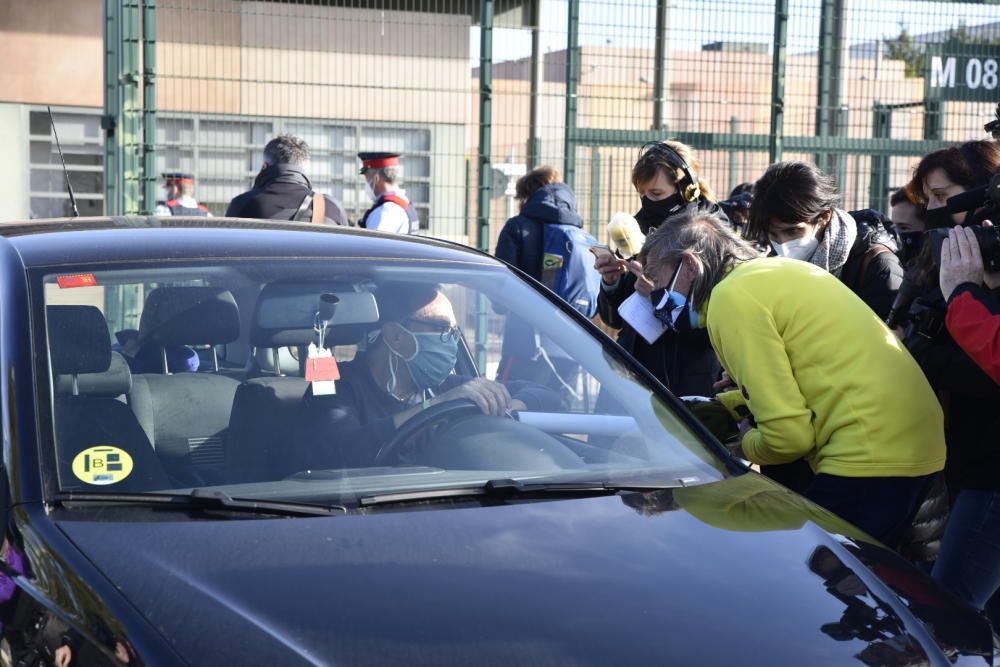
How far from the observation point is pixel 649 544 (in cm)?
236

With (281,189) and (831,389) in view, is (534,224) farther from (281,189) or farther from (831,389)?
(831,389)

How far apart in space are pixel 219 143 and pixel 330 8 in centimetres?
117

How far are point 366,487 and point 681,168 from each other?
3459 millimetres

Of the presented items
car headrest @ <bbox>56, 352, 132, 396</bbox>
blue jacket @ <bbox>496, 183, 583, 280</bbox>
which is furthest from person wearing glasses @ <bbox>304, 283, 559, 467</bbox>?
blue jacket @ <bbox>496, 183, 583, 280</bbox>

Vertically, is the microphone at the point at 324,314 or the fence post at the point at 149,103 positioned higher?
the fence post at the point at 149,103

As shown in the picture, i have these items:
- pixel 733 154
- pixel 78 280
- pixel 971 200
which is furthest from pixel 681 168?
pixel 78 280

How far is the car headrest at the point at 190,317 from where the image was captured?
9.82ft

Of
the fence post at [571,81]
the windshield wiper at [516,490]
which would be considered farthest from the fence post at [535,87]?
the windshield wiper at [516,490]

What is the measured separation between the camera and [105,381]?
2.76 m

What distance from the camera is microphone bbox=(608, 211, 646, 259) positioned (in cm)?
600

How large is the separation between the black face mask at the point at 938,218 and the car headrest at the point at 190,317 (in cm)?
204

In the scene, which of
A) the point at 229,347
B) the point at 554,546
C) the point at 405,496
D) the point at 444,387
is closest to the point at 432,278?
the point at 444,387

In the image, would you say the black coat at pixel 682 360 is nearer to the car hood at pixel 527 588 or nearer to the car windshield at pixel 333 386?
the car windshield at pixel 333 386

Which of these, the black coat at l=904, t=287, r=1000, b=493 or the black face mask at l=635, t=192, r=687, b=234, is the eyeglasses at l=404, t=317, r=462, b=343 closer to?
the black coat at l=904, t=287, r=1000, b=493
